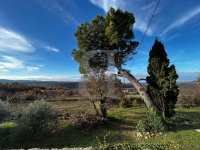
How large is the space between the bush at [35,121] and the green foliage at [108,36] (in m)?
4.50

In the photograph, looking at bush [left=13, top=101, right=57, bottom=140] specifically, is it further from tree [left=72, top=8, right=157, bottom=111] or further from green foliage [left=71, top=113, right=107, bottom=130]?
tree [left=72, top=8, right=157, bottom=111]

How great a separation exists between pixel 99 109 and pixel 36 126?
13.5 ft

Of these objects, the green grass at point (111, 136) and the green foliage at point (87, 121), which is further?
the green foliage at point (87, 121)

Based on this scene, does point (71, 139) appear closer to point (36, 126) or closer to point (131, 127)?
point (36, 126)

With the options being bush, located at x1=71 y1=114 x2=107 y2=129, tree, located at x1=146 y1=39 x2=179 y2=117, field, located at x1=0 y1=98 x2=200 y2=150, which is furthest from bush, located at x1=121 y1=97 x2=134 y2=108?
bush, located at x1=71 y1=114 x2=107 y2=129

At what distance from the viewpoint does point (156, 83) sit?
13.3 meters

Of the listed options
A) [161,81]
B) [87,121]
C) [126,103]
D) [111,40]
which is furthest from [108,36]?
[126,103]

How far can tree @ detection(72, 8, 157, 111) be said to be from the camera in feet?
44.0

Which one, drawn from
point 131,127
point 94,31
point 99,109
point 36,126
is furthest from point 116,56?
point 36,126

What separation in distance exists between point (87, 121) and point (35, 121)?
2.60 meters

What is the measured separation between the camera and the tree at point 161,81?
12.6 m

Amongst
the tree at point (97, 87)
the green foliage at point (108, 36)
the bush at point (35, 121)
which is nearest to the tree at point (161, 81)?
the green foliage at point (108, 36)

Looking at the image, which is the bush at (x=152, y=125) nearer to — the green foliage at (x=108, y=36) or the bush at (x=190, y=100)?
the green foliage at (x=108, y=36)

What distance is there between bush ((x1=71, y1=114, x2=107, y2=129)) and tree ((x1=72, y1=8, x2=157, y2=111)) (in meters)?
2.80
